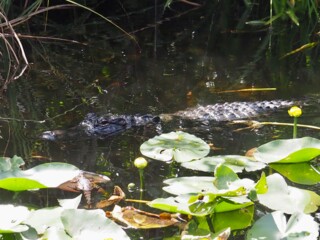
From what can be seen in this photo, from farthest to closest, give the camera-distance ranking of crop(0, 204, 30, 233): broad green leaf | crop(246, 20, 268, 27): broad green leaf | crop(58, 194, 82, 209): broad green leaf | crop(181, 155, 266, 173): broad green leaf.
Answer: crop(246, 20, 268, 27): broad green leaf, crop(181, 155, 266, 173): broad green leaf, crop(58, 194, 82, 209): broad green leaf, crop(0, 204, 30, 233): broad green leaf

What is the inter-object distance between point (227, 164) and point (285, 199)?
45 cm

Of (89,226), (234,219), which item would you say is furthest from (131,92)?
(89,226)

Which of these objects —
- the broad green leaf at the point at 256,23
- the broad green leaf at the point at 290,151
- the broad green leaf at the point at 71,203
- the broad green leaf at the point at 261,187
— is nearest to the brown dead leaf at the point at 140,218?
the broad green leaf at the point at 71,203

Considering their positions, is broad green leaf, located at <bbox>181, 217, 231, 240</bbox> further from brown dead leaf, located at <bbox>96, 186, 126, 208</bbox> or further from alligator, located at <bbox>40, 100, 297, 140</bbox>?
alligator, located at <bbox>40, 100, 297, 140</bbox>

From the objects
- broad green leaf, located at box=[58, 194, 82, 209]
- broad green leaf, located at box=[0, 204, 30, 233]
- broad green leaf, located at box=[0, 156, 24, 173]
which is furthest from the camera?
broad green leaf, located at box=[0, 156, 24, 173]

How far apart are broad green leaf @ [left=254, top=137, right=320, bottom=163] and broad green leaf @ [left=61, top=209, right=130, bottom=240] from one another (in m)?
0.92

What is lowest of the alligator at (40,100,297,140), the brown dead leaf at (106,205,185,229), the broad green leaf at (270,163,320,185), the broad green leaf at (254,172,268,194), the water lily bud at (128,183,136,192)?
the alligator at (40,100,297,140)

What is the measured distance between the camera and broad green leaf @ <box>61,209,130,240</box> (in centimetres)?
203

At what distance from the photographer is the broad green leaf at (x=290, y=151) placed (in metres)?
2.71

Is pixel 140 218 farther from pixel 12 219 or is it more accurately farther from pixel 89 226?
pixel 12 219

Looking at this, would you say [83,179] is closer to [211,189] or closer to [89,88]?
[211,189]

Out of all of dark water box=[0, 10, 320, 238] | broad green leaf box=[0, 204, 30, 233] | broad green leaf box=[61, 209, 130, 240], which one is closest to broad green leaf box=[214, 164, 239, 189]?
dark water box=[0, 10, 320, 238]

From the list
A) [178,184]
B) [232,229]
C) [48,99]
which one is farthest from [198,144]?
[48,99]

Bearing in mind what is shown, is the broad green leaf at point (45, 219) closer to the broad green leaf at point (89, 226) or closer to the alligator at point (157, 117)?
the broad green leaf at point (89, 226)
